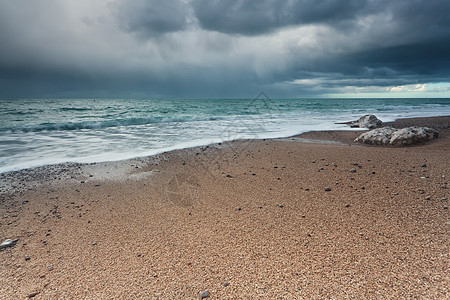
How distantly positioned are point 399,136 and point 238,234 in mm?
6230

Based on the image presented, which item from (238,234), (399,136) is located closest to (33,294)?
(238,234)

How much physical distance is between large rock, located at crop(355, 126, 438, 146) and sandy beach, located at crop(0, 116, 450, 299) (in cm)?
212

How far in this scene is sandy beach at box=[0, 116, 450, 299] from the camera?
5.55 ft

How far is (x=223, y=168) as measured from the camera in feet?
15.6

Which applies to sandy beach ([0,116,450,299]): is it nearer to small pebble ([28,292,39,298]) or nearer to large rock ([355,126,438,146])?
small pebble ([28,292,39,298])

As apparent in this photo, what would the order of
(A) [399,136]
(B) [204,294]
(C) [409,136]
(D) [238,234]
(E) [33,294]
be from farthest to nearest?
(A) [399,136]
(C) [409,136]
(D) [238,234]
(E) [33,294]
(B) [204,294]

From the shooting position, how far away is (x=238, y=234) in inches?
92.0

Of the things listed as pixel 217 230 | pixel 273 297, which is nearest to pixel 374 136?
pixel 217 230

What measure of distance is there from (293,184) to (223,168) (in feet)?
5.25

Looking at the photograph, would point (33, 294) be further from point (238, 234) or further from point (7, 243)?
point (238, 234)

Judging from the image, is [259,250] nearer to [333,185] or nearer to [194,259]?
[194,259]

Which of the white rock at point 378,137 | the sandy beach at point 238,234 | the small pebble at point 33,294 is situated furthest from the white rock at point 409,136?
the small pebble at point 33,294

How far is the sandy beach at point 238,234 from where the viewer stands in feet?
5.55

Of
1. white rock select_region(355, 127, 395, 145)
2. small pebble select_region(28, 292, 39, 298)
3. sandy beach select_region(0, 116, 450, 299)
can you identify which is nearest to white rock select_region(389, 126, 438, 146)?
white rock select_region(355, 127, 395, 145)
